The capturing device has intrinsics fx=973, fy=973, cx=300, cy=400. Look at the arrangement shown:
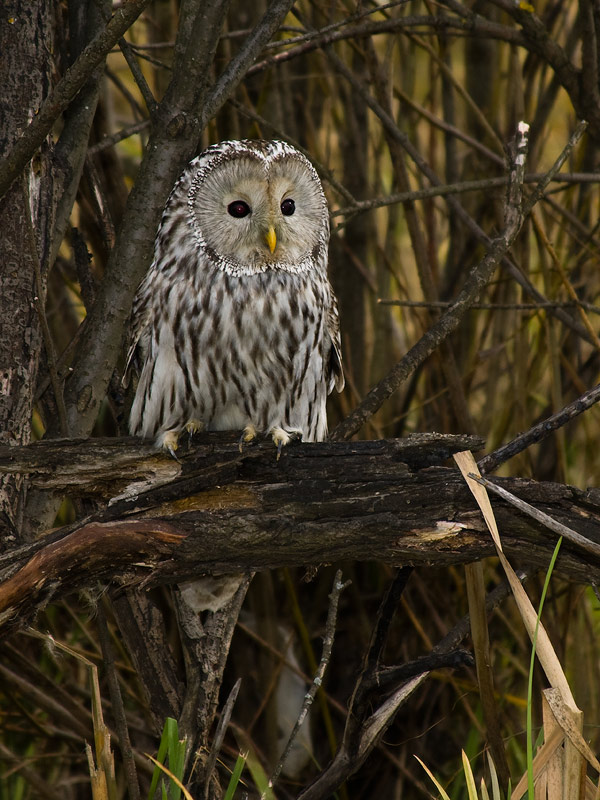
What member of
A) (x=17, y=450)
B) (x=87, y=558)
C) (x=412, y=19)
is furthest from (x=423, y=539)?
(x=412, y=19)

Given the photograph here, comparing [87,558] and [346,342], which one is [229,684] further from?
[87,558]

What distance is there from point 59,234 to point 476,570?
145 centimetres

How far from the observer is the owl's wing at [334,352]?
3.01 metres

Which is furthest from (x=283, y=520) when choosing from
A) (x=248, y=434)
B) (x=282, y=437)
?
(x=248, y=434)

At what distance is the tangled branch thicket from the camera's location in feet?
8.31

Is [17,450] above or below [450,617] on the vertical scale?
above

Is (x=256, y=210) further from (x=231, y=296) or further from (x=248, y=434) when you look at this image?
(x=248, y=434)

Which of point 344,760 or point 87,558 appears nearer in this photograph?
point 87,558

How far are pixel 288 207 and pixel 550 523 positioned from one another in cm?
129

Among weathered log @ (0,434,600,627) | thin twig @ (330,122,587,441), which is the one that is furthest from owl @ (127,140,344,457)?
weathered log @ (0,434,600,627)

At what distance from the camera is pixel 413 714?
3.82m

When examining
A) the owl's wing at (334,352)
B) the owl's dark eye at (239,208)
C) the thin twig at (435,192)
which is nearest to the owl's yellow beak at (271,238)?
the owl's dark eye at (239,208)

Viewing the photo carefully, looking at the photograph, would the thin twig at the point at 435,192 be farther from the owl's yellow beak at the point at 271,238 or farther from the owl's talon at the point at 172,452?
the owl's talon at the point at 172,452

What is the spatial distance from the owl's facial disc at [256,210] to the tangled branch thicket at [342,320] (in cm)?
12
